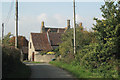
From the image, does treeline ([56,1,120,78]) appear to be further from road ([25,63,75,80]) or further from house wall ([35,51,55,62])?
house wall ([35,51,55,62])

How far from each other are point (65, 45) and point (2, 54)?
17.2m

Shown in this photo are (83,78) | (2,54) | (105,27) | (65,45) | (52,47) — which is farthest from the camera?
(52,47)

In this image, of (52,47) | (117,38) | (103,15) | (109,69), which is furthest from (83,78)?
(52,47)

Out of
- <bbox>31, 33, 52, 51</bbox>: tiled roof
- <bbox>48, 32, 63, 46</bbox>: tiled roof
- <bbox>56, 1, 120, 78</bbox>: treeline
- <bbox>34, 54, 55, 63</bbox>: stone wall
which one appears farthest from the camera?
<bbox>48, 32, 63, 46</bbox>: tiled roof

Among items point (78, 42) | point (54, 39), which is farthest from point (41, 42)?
point (78, 42)

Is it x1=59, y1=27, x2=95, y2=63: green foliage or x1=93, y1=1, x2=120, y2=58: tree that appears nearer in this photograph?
x1=93, y1=1, x2=120, y2=58: tree

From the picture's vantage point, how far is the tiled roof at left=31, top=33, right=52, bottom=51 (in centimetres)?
4522

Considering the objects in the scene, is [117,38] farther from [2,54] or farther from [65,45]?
[65,45]

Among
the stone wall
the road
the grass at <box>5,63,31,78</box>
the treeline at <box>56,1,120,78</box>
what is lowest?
the stone wall

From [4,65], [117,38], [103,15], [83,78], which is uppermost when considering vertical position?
[103,15]

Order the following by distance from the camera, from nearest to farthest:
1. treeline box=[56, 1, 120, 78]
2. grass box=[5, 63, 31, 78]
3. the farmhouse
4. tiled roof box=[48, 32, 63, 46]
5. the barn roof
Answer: grass box=[5, 63, 31, 78], treeline box=[56, 1, 120, 78], the farmhouse, the barn roof, tiled roof box=[48, 32, 63, 46]

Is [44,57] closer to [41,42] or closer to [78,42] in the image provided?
[41,42]

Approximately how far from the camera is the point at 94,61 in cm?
1662

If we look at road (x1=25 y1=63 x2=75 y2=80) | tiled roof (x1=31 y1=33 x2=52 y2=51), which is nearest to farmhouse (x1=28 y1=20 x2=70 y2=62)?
tiled roof (x1=31 y1=33 x2=52 y2=51)
